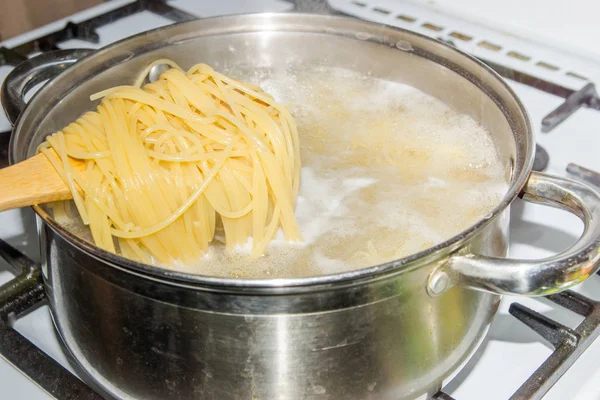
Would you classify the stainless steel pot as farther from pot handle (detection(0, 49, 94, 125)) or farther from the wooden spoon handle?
pot handle (detection(0, 49, 94, 125))

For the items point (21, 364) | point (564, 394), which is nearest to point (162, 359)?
point (21, 364)

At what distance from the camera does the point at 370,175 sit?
1.09 metres

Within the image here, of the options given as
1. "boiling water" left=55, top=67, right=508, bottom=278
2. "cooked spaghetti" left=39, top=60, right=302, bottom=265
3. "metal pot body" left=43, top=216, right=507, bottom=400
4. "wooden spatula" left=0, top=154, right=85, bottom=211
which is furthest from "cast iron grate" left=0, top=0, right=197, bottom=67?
"metal pot body" left=43, top=216, right=507, bottom=400

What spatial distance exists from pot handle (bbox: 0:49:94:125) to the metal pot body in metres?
0.30

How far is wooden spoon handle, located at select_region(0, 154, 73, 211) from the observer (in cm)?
78

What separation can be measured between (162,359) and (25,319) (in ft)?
1.16

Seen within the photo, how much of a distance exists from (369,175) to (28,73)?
0.52m

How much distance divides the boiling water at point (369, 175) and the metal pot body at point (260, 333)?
0.18 metres

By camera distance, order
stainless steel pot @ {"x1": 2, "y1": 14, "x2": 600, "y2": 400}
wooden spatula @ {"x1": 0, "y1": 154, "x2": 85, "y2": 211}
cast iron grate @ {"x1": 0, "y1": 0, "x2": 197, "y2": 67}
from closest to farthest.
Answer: stainless steel pot @ {"x1": 2, "y1": 14, "x2": 600, "y2": 400} → wooden spatula @ {"x1": 0, "y1": 154, "x2": 85, "y2": 211} → cast iron grate @ {"x1": 0, "y1": 0, "x2": 197, "y2": 67}

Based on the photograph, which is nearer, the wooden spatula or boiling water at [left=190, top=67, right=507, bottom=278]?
the wooden spatula

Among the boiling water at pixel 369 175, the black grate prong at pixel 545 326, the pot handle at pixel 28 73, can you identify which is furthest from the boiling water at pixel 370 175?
the pot handle at pixel 28 73

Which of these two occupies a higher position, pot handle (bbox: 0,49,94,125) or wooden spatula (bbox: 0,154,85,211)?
pot handle (bbox: 0,49,94,125)

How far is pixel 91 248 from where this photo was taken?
2.13 feet

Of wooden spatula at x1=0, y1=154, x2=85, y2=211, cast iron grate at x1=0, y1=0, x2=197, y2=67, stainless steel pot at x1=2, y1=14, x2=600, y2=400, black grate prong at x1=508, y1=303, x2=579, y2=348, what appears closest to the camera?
stainless steel pot at x1=2, y1=14, x2=600, y2=400
